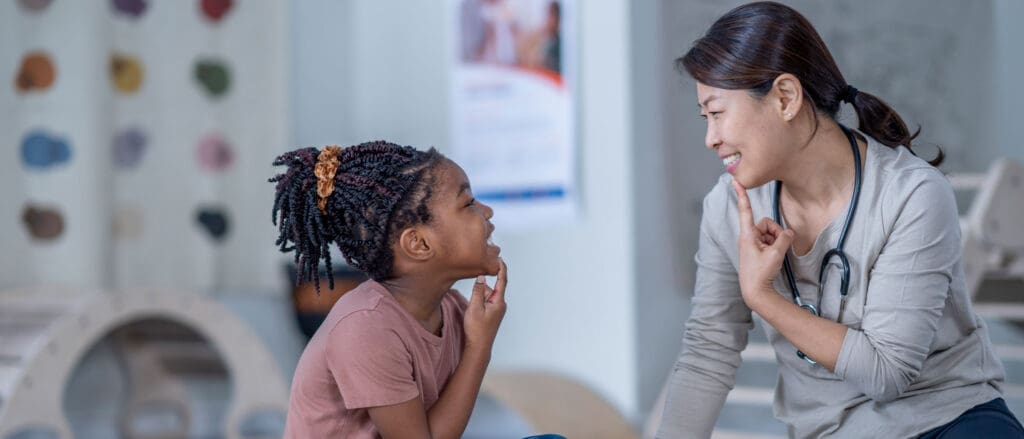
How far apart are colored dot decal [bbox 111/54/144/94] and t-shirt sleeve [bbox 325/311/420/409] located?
7.45ft

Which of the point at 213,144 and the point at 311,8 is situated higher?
the point at 311,8

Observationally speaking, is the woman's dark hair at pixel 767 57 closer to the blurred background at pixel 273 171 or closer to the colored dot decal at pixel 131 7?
the blurred background at pixel 273 171

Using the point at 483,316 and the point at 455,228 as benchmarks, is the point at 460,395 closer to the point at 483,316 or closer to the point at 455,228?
the point at 483,316

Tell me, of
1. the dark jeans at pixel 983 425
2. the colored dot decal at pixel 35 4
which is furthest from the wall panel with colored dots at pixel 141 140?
the dark jeans at pixel 983 425

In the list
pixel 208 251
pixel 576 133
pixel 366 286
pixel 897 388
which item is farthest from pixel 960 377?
pixel 208 251

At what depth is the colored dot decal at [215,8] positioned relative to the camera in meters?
3.53

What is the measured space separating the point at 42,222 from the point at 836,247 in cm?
252

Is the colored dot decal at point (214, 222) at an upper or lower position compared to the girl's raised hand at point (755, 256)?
lower

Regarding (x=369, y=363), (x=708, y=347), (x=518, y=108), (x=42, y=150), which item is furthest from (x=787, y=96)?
(x=42, y=150)

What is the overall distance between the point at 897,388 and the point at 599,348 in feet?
6.02

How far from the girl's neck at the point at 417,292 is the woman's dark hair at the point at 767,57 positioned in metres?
0.43

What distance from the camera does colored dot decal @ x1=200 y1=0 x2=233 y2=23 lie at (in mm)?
3529

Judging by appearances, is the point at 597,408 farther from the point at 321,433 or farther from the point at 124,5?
the point at 124,5

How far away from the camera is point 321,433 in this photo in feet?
4.46
